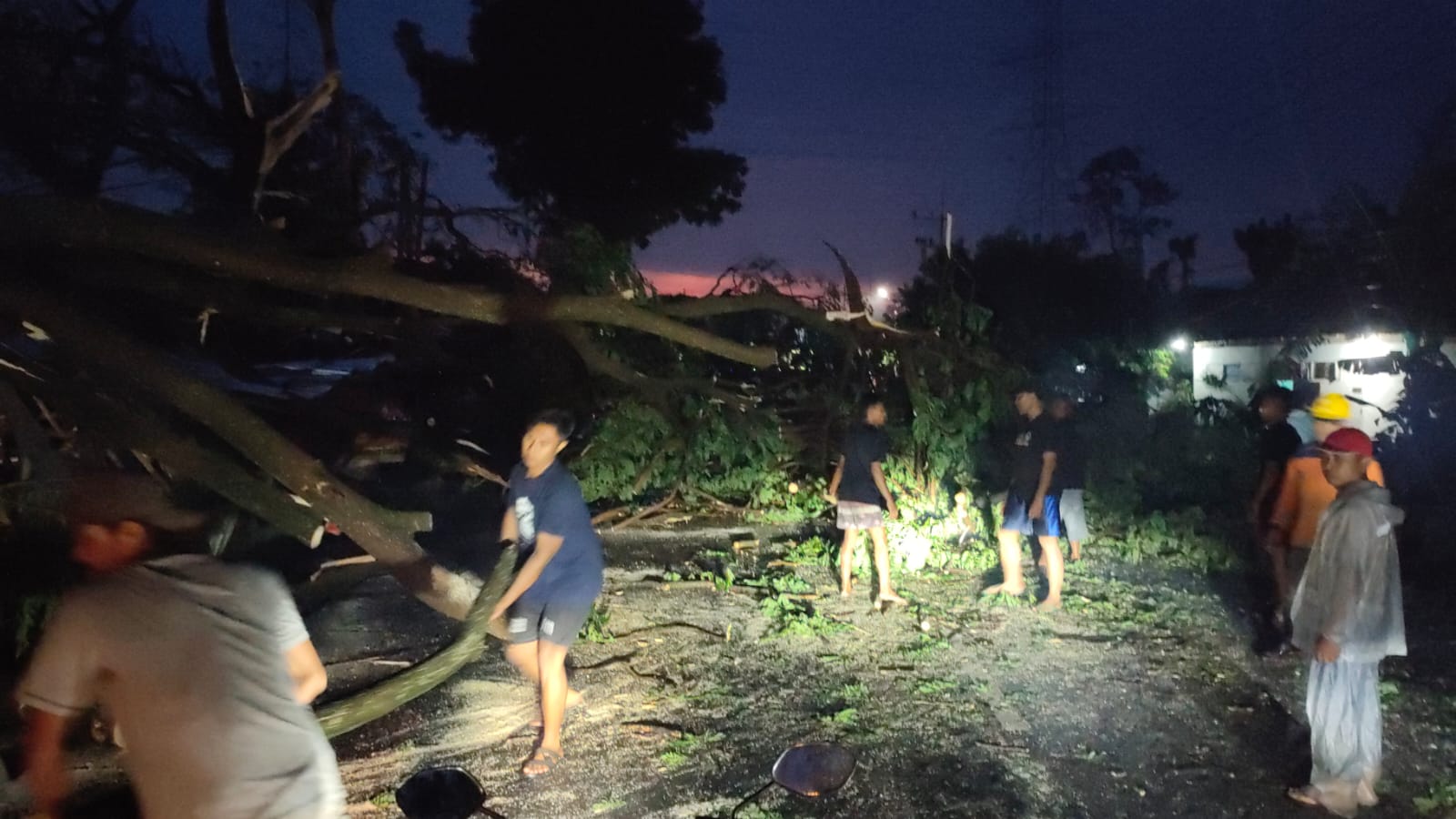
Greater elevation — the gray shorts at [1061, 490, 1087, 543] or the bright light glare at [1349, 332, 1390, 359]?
the bright light glare at [1349, 332, 1390, 359]

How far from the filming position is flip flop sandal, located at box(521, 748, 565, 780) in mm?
4570

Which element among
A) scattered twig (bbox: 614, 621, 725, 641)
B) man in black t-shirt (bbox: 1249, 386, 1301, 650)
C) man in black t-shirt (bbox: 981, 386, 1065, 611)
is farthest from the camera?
man in black t-shirt (bbox: 981, 386, 1065, 611)

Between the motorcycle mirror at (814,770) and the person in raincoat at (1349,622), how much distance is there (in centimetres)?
217

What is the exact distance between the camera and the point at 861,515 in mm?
7219

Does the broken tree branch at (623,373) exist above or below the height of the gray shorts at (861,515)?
above

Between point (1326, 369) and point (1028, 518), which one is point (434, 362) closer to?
point (1028, 518)

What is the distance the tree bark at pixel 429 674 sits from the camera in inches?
179

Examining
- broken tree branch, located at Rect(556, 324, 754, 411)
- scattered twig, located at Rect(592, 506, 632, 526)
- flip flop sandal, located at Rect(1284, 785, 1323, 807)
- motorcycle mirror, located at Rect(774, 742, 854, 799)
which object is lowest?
flip flop sandal, located at Rect(1284, 785, 1323, 807)

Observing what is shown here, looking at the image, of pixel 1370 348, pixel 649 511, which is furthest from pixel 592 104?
pixel 1370 348

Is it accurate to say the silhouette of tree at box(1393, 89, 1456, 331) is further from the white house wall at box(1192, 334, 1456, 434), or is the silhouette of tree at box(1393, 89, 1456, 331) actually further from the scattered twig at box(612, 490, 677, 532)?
the scattered twig at box(612, 490, 677, 532)

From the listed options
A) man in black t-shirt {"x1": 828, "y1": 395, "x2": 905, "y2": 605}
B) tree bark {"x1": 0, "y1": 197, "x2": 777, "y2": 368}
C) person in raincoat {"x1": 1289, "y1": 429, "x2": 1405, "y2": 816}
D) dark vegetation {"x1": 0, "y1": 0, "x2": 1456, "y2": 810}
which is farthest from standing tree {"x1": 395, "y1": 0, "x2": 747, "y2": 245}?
person in raincoat {"x1": 1289, "y1": 429, "x2": 1405, "y2": 816}

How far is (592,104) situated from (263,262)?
12345 millimetres

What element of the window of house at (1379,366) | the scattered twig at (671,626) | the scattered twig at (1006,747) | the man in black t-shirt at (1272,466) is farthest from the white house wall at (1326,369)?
the scattered twig at (1006,747)

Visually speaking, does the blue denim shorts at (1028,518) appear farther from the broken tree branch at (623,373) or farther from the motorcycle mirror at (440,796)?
the motorcycle mirror at (440,796)
